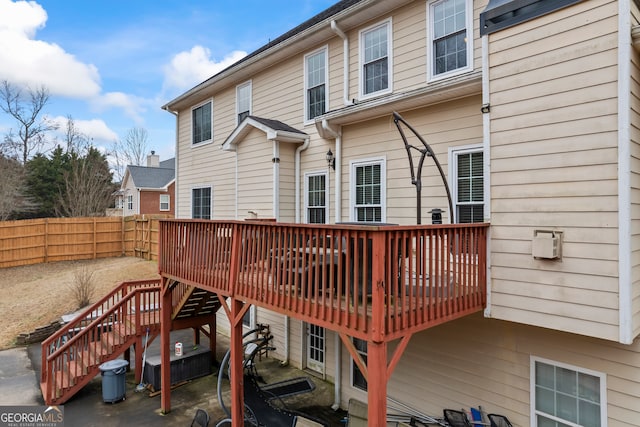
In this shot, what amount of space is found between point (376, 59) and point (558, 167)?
4.18m

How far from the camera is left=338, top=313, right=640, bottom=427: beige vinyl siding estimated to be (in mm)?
3953

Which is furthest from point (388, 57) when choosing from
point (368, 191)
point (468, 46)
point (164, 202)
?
point (164, 202)

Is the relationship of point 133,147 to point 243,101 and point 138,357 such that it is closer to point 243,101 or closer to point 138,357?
point 243,101

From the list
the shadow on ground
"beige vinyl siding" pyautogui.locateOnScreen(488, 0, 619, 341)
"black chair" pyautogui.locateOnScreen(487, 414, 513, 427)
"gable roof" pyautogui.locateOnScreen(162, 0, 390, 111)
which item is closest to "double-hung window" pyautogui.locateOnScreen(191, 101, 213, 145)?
"gable roof" pyautogui.locateOnScreen(162, 0, 390, 111)

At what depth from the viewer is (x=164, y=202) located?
27188 mm

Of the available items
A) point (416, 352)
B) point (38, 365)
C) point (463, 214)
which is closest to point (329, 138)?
point (463, 214)

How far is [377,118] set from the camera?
6.38 metres

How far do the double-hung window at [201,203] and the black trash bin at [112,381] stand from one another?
5.09 metres

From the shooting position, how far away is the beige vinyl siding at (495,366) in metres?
3.95

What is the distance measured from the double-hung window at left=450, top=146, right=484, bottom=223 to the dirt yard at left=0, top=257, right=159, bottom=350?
1169 cm

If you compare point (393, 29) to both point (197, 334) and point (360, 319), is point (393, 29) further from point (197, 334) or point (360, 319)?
point (197, 334)

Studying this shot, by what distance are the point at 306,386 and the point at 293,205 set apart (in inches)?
148

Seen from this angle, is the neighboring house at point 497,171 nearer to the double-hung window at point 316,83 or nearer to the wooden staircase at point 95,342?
the double-hung window at point 316,83

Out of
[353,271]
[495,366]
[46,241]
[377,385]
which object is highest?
[353,271]
